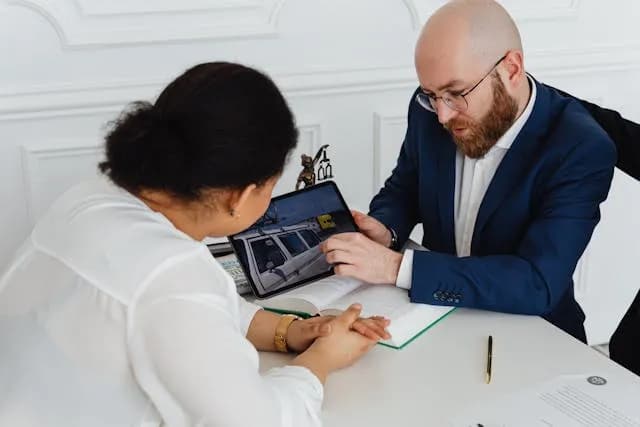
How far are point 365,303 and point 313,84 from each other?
1210 mm

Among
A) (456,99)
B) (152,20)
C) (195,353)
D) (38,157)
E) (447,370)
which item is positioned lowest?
(447,370)

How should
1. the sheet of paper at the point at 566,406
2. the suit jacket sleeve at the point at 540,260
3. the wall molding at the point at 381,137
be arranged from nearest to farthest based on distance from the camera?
the sheet of paper at the point at 566,406
the suit jacket sleeve at the point at 540,260
the wall molding at the point at 381,137

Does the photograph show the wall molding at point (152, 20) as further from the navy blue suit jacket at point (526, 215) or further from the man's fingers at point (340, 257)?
the man's fingers at point (340, 257)

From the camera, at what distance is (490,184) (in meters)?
2.08

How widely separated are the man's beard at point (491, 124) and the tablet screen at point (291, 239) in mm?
324

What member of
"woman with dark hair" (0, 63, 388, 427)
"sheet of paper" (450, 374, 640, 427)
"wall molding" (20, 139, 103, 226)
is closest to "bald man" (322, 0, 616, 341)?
"sheet of paper" (450, 374, 640, 427)

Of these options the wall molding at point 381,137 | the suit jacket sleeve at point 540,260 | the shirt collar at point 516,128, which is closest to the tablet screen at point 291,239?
the suit jacket sleeve at point 540,260

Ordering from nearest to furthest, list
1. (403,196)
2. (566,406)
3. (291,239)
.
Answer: (566,406)
(291,239)
(403,196)

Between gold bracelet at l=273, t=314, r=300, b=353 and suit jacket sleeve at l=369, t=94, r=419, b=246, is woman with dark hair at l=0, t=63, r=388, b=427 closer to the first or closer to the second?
gold bracelet at l=273, t=314, r=300, b=353

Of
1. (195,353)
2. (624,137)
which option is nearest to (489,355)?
(195,353)

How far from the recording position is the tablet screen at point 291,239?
195 centimetres

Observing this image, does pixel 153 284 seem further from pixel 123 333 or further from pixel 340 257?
pixel 340 257

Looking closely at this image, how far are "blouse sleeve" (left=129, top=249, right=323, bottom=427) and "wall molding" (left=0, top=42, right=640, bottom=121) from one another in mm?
1515

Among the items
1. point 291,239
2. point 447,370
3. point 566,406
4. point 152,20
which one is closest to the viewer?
point 566,406
